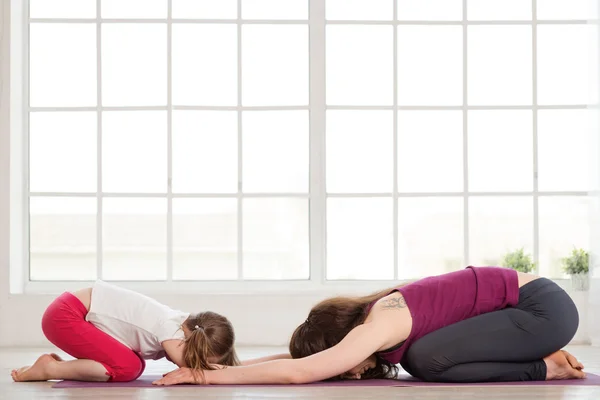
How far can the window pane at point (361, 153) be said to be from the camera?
5773 mm

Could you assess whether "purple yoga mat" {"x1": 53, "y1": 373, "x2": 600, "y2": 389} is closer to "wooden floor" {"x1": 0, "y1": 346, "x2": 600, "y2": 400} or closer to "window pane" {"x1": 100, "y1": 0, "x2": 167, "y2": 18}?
"wooden floor" {"x1": 0, "y1": 346, "x2": 600, "y2": 400}

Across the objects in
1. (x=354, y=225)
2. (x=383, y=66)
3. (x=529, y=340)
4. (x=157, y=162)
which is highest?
(x=383, y=66)

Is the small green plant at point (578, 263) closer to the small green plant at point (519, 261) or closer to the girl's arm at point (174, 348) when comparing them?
the small green plant at point (519, 261)

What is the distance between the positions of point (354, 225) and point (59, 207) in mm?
2036

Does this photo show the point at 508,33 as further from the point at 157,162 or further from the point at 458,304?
the point at 458,304

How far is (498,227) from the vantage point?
19.1 ft

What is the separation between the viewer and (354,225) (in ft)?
19.0

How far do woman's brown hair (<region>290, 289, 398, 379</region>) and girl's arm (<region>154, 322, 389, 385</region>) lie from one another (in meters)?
0.10

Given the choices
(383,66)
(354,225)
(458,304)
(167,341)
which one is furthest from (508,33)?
(167,341)

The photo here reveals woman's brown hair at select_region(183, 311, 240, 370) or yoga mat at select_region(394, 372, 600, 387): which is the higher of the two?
woman's brown hair at select_region(183, 311, 240, 370)

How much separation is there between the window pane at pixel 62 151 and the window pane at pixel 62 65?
4.2 inches

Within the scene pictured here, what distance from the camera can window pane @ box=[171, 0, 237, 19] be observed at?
5.72m

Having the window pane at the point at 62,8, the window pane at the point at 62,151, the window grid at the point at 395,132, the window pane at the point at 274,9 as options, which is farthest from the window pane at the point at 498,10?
the window pane at the point at 62,151

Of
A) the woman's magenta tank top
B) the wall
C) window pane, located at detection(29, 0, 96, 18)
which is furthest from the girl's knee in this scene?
window pane, located at detection(29, 0, 96, 18)
